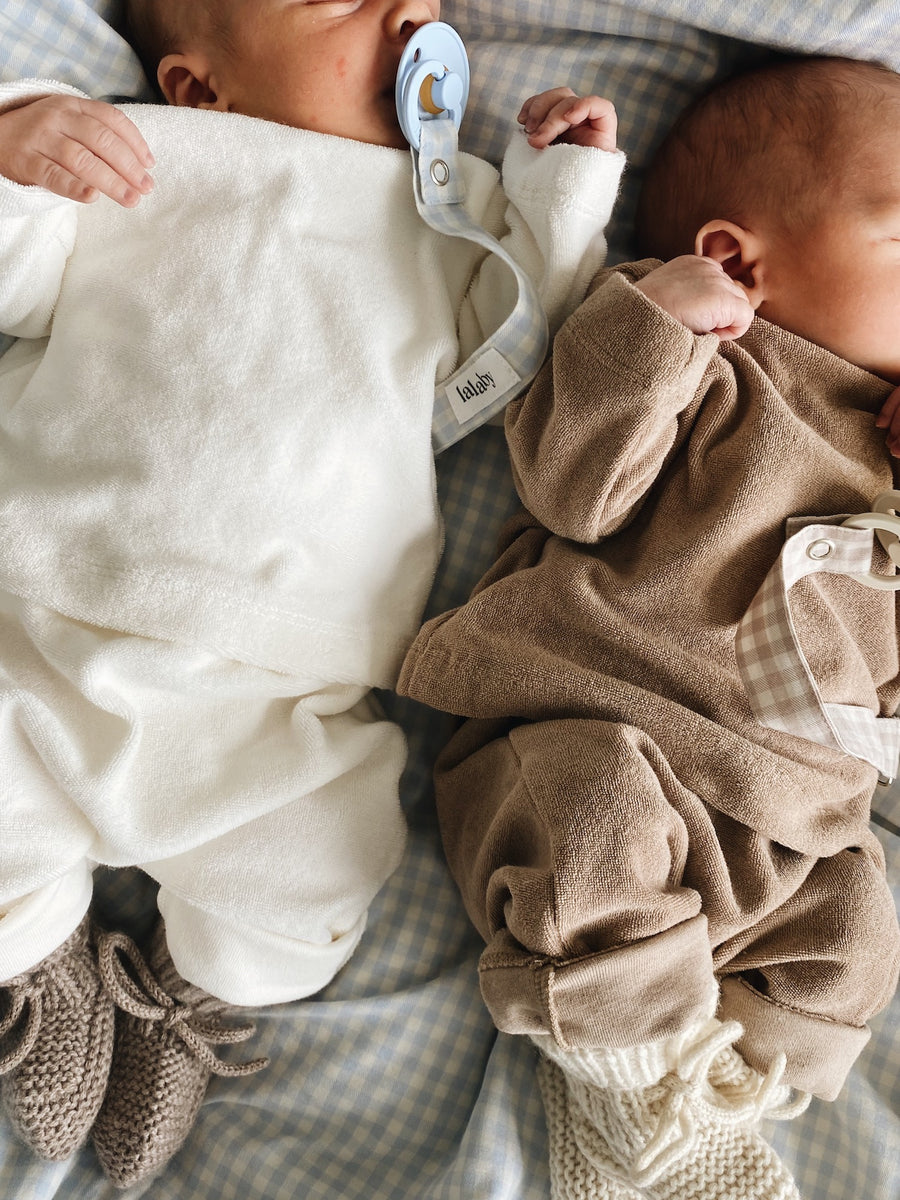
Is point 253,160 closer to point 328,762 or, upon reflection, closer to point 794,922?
point 328,762

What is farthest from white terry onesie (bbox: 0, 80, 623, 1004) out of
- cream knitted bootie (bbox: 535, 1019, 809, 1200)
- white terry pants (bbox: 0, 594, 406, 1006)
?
cream knitted bootie (bbox: 535, 1019, 809, 1200)

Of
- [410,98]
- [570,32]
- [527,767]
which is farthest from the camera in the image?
[570,32]

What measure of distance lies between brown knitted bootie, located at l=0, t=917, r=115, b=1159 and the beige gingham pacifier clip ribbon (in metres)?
0.85

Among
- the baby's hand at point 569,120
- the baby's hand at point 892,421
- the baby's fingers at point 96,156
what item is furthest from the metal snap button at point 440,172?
the baby's hand at point 892,421

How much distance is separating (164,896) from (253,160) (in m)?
0.88

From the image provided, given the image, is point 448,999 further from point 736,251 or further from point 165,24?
point 165,24

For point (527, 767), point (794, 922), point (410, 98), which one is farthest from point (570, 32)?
point (794, 922)

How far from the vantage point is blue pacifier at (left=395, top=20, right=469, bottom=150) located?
3.69ft

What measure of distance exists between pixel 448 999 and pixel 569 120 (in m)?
1.06

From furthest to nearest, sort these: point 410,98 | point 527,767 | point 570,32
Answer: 1. point 570,32
2. point 410,98
3. point 527,767

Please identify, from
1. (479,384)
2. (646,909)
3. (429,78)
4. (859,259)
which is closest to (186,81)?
(429,78)

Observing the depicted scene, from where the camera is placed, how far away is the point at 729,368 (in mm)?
1083

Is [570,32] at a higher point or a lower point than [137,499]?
higher

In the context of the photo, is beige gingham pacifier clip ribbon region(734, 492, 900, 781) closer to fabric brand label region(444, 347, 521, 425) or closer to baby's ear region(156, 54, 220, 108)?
fabric brand label region(444, 347, 521, 425)
